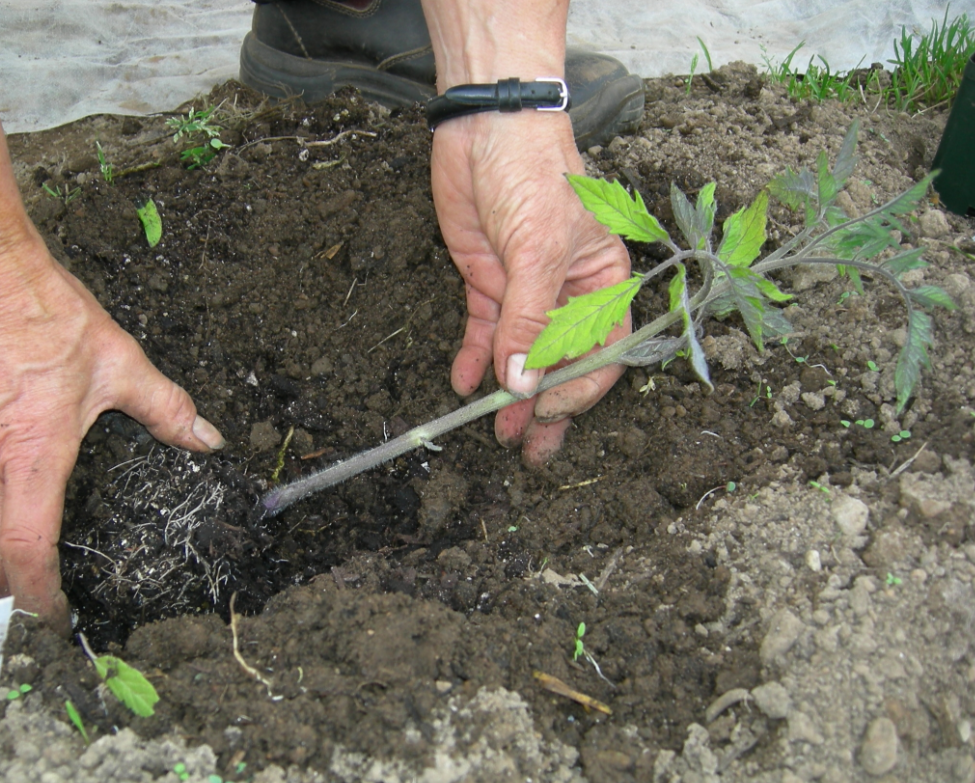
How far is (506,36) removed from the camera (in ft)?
7.07

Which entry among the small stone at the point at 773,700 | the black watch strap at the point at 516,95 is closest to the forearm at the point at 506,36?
the black watch strap at the point at 516,95

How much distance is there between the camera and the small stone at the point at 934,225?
2244 mm

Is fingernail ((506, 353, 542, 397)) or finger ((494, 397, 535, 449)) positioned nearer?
fingernail ((506, 353, 542, 397))

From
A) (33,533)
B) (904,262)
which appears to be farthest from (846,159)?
(33,533)

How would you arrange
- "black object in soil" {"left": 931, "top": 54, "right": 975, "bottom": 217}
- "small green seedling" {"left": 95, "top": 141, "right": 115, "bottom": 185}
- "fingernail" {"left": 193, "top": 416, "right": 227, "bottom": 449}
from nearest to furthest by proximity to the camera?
"fingernail" {"left": 193, "top": 416, "right": 227, "bottom": 449}
"black object in soil" {"left": 931, "top": 54, "right": 975, "bottom": 217}
"small green seedling" {"left": 95, "top": 141, "right": 115, "bottom": 185}

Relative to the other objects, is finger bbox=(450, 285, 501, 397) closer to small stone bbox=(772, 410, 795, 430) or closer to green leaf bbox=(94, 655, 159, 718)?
small stone bbox=(772, 410, 795, 430)

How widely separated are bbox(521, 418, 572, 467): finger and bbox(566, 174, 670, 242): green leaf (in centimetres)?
78

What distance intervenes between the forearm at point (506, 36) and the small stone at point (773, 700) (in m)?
1.67

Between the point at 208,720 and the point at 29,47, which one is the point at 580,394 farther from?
the point at 29,47

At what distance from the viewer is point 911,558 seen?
154 cm

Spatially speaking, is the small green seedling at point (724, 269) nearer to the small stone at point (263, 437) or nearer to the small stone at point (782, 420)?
the small stone at point (782, 420)

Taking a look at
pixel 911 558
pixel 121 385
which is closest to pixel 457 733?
pixel 911 558

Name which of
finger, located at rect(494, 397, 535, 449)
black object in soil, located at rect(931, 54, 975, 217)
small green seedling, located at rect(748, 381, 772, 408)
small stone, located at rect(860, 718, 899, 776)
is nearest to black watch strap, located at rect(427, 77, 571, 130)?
finger, located at rect(494, 397, 535, 449)

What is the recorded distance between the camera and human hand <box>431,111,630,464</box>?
6.27 ft
